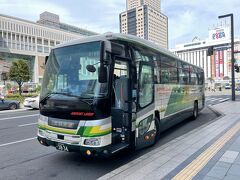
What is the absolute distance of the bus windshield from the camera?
4676mm

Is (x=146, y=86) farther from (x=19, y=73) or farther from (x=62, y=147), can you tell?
(x=19, y=73)

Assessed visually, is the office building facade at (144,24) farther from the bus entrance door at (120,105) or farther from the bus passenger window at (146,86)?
Result: the bus entrance door at (120,105)

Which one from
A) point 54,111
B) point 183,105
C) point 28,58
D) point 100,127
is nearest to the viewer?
point 100,127

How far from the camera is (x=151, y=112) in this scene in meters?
6.34

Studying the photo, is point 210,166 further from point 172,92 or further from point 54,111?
point 172,92

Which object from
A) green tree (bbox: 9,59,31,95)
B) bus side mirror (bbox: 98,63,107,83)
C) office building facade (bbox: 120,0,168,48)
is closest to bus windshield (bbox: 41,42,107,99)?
bus side mirror (bbox: 98,63,107,83)

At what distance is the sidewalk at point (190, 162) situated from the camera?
14.0 ft

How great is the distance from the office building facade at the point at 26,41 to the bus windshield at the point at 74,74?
6616 centimetres

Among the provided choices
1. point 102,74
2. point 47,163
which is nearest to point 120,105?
point 102,74

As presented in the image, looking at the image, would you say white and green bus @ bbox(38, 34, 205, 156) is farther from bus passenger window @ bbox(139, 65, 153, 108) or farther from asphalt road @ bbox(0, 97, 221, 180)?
asphalt road @ bbox(0, 97, 221, 180)

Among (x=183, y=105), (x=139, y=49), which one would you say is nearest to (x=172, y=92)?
(x=183, y=105)

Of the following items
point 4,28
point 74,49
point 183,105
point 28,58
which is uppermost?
point 4,28

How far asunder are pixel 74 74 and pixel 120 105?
1.19 meters

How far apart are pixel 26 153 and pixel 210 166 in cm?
459
